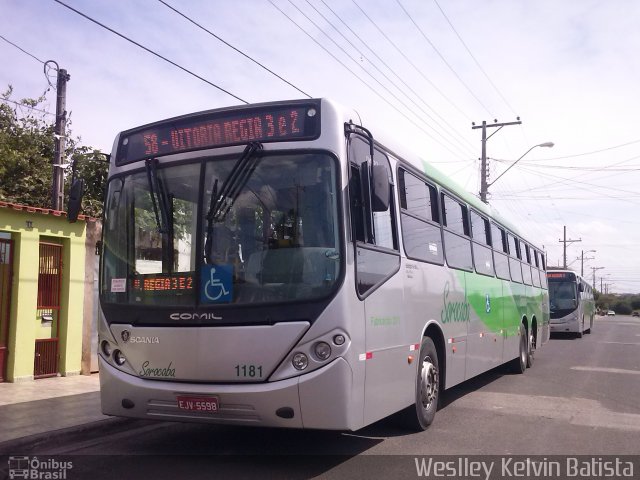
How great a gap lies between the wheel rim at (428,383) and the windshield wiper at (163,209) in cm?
319

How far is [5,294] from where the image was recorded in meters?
10.6

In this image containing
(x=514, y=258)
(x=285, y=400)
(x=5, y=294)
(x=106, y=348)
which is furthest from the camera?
(x=514, y=258)

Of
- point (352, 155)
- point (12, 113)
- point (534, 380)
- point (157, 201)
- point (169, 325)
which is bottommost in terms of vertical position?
point (534, 380)

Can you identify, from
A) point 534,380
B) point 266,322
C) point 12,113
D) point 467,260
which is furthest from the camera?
point 12,113

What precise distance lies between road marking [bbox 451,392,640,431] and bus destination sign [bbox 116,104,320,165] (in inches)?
213

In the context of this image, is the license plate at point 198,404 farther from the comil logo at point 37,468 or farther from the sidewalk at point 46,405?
the sidewalk at point 46,405

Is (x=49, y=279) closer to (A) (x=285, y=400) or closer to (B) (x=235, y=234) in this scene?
(B) (x=235, y=234)

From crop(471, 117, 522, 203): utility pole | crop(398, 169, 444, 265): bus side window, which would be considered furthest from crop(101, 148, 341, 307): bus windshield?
crop(471, 117, 522, 203): utility pole

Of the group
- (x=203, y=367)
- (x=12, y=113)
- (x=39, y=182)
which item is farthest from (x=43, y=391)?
(x=12, y=113)

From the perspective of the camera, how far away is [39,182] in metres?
21.4

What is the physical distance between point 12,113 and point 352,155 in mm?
21440

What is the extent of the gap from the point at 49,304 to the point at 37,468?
6.07 m

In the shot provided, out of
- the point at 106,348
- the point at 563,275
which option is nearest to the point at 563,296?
the point at 563,275

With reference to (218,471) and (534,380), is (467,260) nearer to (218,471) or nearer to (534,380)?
(534,380)
